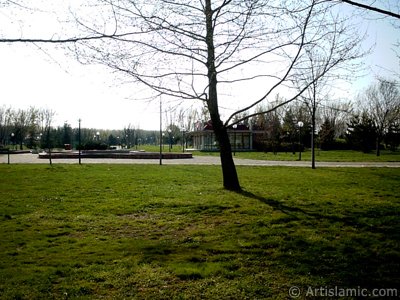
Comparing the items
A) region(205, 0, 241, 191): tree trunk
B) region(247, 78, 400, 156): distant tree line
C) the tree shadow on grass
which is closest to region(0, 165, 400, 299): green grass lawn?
the tree shadow on grass

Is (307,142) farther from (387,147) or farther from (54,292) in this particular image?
(54,292)

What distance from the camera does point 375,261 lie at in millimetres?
4816

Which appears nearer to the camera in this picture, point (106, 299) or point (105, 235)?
point (106, 299)

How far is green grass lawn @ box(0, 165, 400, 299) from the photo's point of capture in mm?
4121

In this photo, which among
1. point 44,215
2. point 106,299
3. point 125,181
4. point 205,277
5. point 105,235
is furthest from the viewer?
point 125,181

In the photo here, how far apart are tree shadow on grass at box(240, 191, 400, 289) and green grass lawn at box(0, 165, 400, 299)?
0.02 m

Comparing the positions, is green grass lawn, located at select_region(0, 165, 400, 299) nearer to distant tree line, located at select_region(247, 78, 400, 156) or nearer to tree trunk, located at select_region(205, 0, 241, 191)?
tree trunk, located at select_region(205, 0, 241, 191)

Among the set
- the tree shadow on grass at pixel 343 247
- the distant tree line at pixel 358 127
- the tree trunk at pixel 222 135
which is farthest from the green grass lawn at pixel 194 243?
→ the distant tree line at pixel 358 127

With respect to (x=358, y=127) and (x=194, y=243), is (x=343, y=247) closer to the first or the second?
(x=194, y=243)

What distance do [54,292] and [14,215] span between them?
479cm

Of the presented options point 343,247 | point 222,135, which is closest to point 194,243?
point 343,247

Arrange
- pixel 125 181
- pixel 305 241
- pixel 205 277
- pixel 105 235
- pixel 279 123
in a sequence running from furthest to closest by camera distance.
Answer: pixel 279 123, pixel 125 181, pixel 105 235, pixel 305 241, pixel 205 277

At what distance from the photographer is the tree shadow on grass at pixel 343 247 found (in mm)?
4316

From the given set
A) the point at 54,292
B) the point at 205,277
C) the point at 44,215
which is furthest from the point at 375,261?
the point at 44,215
